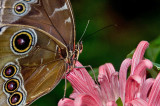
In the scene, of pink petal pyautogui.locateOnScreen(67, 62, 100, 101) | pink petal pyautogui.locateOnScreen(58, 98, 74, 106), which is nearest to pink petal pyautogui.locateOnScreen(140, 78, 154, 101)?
pink petal pyautogui.locateOnScreen(67, 62, 100, 101)

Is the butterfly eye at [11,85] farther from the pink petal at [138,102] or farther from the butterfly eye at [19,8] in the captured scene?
the pink petal at [138,102]

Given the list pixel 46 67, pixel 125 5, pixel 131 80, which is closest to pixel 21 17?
pixel 46 67

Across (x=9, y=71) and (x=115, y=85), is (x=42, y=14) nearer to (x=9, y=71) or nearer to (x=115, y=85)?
(x=9, y=71)

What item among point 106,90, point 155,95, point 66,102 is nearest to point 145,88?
point 155,95

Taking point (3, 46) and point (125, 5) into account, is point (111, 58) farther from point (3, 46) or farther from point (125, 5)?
point (3, 46)

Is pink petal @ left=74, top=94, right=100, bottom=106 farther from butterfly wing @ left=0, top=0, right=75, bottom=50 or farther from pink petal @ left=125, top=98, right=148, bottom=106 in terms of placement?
butterfly wing @ left=0, top=0, right=75, bottom=50

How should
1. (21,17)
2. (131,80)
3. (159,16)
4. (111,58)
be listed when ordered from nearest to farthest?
1. (131,80)
2. (21,17)
3. (111,58)
4. (159,16)

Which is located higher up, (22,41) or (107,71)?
(22,41)

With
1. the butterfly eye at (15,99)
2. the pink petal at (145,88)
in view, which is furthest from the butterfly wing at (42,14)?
the pink petal at (145,88)
